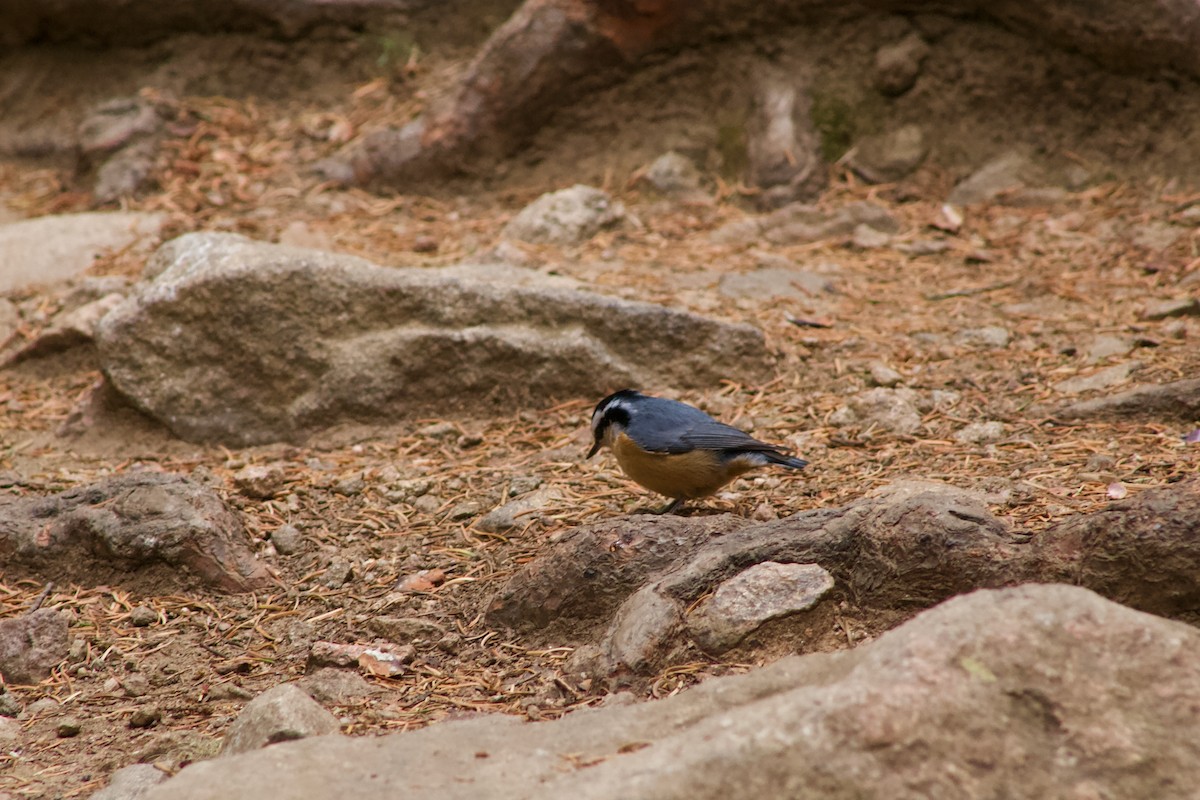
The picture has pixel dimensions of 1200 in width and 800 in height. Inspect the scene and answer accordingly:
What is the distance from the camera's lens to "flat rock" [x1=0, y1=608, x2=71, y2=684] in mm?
3619

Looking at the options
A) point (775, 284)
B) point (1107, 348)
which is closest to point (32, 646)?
point (775, 284)

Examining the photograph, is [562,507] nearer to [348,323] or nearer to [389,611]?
[389,611]

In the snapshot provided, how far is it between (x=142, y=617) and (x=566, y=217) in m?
3.55

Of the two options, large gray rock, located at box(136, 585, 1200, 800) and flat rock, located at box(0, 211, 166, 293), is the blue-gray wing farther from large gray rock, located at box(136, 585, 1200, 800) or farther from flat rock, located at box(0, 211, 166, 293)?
flat rock, located at box(0, 211, 166, 293)

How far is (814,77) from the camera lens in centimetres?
729

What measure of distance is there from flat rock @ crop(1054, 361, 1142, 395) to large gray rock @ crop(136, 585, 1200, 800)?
2640mm

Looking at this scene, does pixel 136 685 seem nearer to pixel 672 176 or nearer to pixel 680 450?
pixel 680 450

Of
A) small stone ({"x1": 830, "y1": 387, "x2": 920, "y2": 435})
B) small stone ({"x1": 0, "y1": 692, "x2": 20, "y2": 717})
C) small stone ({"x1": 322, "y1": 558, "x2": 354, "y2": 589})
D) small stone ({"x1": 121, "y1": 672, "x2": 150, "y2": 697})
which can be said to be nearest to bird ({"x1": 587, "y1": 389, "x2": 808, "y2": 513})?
small stone ({"x1": 830, "y1": 387, "x2": 920, "y2": 435})

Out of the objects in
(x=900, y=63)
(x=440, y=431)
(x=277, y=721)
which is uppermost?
(x=900, y=63)

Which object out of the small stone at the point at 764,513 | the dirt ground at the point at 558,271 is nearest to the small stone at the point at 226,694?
the dirt ground at the point at 558,271

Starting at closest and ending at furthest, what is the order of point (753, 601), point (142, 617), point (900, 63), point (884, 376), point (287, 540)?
→ point (753, 601) → point (142, 617) → point (287, 540) → point (884, 376) → point (900, 63)

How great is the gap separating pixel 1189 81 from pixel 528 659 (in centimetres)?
517

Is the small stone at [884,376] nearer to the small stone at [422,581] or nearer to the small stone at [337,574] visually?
the small stone at [422,581]

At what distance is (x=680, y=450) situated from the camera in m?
4.36
